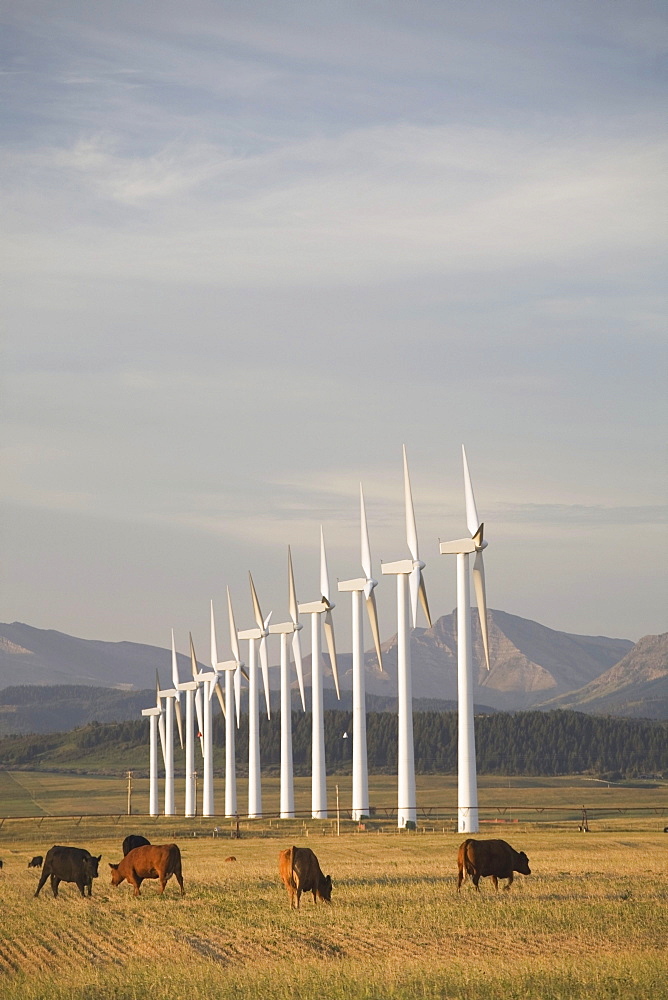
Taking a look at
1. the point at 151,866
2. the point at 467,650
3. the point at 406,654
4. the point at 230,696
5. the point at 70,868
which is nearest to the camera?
the point at 151,866

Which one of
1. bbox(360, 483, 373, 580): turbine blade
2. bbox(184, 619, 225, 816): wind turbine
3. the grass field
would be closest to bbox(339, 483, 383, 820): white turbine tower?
bbox(360, 483, 373, 580): turbine blade

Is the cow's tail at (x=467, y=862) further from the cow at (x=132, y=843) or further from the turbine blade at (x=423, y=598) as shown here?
the turbine blade at (x=423, y=598)

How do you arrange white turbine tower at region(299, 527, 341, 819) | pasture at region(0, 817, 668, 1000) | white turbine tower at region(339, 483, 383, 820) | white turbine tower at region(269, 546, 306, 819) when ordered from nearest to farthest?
pasture at region(0, 817, 668, 1000) < white turbine tower at region(339, 483, 383, 820) < white turbine tower at region(299, 527, 341, 819) < white turbine tower at region(269, 546, 306, 819)

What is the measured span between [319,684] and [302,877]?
71057 mm

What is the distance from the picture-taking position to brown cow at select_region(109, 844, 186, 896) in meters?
40.8

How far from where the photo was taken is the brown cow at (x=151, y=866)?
134ft

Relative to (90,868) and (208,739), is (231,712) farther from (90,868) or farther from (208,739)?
(90,868)

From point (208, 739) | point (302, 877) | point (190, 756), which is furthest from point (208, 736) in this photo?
point (302, 877)

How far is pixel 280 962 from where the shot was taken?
28969mm

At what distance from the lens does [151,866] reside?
136 feet

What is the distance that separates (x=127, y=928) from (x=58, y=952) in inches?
126

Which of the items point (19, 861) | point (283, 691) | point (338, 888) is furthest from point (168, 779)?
point (338, 888)

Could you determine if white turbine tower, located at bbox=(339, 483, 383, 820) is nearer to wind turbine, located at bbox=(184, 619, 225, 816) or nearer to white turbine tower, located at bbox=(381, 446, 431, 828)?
white turbine tower, located at bbox=(381, 446, 431, 828)

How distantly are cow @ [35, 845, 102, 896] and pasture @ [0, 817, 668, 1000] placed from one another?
49 cm
